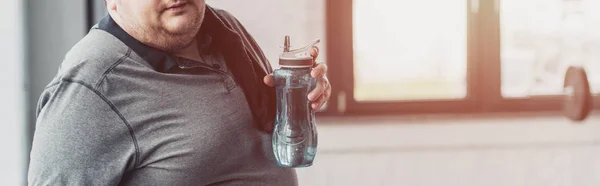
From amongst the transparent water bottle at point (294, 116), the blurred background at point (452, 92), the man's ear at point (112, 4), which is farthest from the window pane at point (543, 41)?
the man's ear at point (112, 4)

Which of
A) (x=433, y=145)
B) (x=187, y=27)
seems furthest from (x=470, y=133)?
(x=187, y=27)

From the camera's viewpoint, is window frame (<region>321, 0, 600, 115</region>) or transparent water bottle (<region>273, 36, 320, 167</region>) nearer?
transparent water bottle (<region>273, 36, 320, 167</region>)

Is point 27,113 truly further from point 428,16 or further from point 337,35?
point 428,16

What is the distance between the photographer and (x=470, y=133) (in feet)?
7.66

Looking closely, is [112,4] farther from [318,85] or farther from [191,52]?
[318,85]

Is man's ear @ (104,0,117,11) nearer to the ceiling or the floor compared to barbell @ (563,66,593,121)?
nearer to the ceiling

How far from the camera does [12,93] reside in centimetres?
148

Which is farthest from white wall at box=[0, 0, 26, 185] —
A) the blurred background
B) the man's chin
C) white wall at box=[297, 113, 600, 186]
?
white wall at box=[297, 113, 600, 186]

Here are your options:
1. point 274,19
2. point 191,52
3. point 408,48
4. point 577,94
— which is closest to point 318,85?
point 191,52

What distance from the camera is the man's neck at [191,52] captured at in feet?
2.94

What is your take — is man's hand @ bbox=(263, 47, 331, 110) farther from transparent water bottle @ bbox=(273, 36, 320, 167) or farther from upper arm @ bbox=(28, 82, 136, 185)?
upper arm @ bbox=(28, 82, 136, 185)

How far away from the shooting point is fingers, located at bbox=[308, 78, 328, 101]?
0.92 meters

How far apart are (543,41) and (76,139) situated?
1966 mm

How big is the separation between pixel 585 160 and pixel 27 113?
6.23 ft
